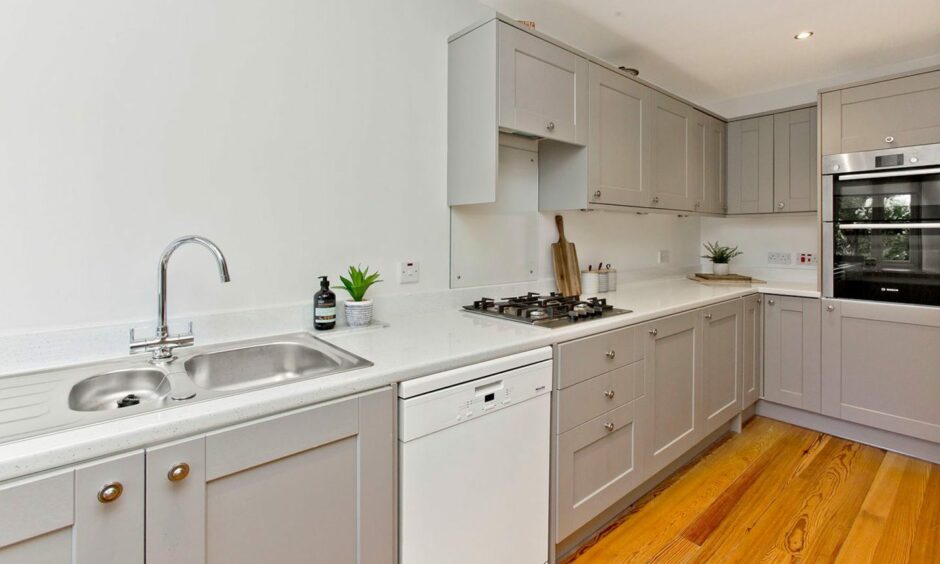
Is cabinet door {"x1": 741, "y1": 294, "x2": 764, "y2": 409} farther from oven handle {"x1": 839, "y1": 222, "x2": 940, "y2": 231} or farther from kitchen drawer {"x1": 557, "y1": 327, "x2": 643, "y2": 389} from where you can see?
kitchen drawer {"x1": 557, "y1": 327, "x2": 643, "y2": 389}

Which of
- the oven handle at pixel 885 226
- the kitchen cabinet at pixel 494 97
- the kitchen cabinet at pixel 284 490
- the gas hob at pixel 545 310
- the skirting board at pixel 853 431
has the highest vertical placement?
the kitchen cabinet at pixel 494 97

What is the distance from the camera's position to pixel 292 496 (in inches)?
40.3

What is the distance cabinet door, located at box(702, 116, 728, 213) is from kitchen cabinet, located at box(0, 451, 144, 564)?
Result: 3.40m

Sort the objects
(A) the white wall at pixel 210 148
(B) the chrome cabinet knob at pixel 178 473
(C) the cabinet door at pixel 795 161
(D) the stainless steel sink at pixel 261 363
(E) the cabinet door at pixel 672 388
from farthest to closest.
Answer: (C) the cabinet door at pixel 795 161
(E) the cabinet door at pixel 672 388
(D) the stainless steel sink at pixel 261 363
(A) the white wall at pixel 210 148
(B) the chrome cabinet knob at pixel 178 473

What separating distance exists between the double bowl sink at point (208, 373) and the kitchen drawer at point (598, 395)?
0.78m

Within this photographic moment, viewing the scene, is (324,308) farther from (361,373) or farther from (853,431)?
(853,431)

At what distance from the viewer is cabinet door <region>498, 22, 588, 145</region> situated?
6.16 feet

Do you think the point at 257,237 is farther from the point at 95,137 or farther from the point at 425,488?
the point at 425,488

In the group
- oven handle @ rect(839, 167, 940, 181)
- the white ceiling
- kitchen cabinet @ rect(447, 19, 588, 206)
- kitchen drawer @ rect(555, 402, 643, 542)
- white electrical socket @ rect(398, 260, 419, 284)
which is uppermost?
the white ceiling

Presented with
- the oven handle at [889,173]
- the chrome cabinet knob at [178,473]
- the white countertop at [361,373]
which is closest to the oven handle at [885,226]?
the oven handle at [889,173]

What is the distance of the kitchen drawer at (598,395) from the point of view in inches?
65.3

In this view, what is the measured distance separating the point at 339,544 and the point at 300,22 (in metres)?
1.63

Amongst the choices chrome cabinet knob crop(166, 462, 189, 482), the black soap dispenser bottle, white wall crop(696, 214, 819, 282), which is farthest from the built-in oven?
chrome cabinet knob crop(166, 462, 189, 482)

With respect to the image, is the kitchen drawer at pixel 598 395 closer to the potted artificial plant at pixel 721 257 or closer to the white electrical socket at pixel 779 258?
the potted artificial plant at pixel 721 257
